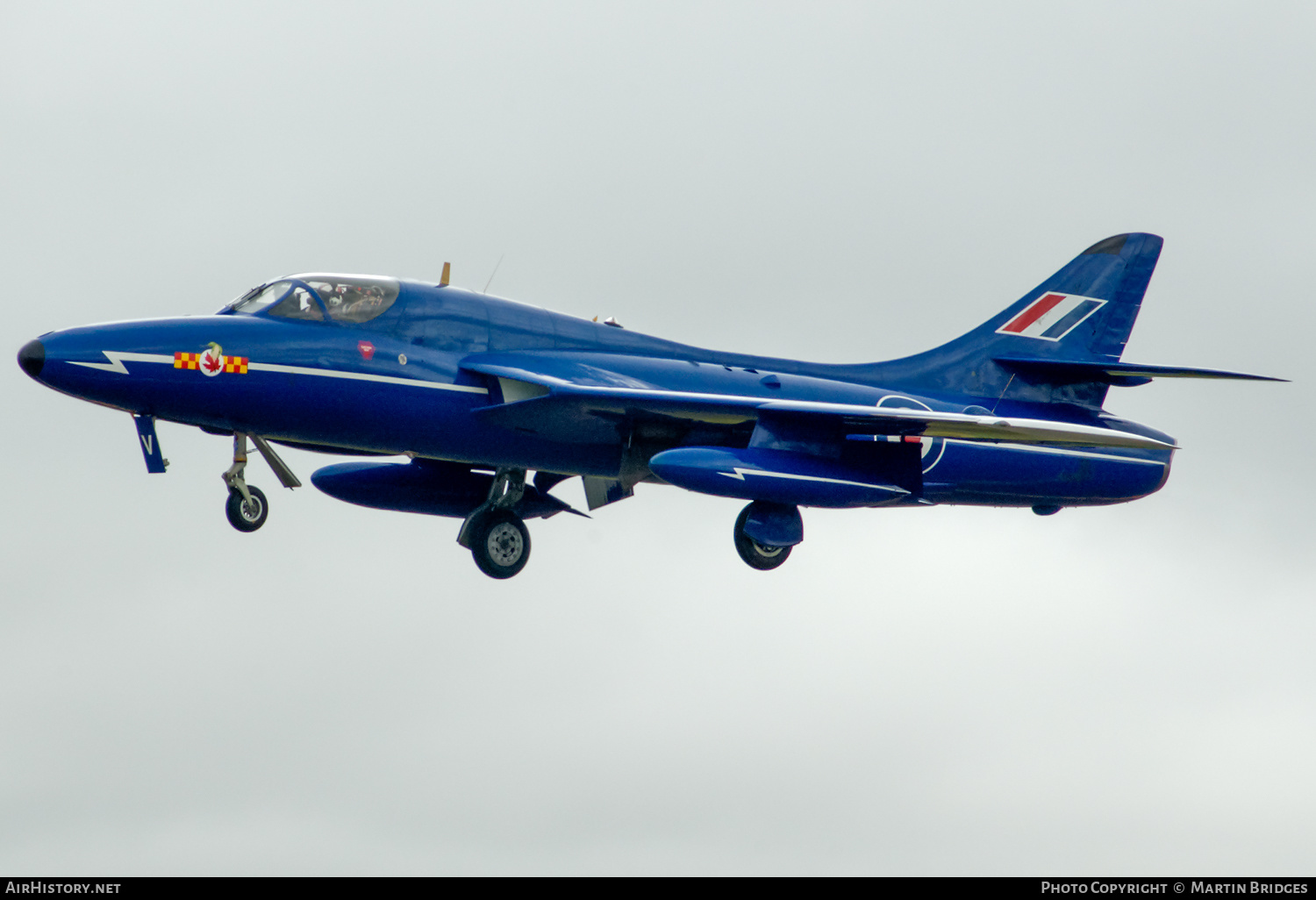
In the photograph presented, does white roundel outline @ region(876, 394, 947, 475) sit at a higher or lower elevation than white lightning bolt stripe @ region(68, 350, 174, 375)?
higher

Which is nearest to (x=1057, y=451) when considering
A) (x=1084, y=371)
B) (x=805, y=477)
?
(x=1084, y=371)

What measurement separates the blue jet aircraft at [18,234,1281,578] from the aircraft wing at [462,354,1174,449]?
0.03m

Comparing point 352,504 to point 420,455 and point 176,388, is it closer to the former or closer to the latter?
point 420,455

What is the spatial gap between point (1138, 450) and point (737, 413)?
589 cm

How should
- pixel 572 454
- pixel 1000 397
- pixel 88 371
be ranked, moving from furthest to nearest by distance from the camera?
pixel 1000 397, pixel 572 454, pixel 88 371

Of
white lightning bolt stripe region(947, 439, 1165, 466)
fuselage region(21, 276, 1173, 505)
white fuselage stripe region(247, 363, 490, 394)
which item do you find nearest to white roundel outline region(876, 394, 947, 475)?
fuselage region(21, 276, 1173, 505)

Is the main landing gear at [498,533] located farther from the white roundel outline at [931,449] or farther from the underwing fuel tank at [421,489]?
the white roundel outline at [931,449]

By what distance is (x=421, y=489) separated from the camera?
19609 millimetres

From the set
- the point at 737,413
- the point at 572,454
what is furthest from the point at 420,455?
the point at 737,413

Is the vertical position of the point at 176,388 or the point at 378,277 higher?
the point at 378,277

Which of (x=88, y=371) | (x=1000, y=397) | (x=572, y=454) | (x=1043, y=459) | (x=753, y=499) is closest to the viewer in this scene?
(x=88, y=371)

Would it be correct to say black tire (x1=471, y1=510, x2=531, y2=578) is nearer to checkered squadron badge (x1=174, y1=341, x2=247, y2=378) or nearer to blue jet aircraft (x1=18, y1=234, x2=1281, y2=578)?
blue jet aircraft (x1=18, y1=234, x2=1281, y2=578)

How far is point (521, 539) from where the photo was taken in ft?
62.7

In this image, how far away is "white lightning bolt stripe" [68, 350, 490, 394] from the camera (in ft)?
51.5
